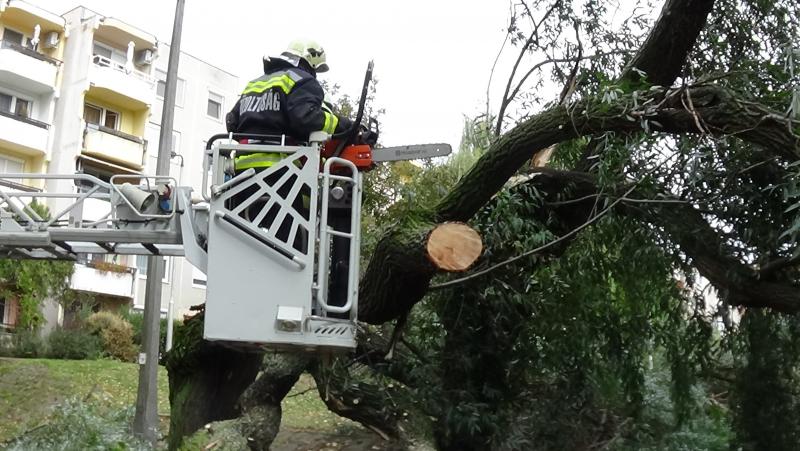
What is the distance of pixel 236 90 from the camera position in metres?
31.1

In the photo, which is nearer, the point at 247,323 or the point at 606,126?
the point at 247,323

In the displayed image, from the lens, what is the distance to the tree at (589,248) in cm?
550

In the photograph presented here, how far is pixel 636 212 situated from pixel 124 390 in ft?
39.4

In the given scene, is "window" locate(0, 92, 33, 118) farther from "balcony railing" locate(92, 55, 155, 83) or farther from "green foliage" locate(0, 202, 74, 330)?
"green foliage" locate(0, 202, 74, 330)

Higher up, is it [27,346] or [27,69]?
[27,69]

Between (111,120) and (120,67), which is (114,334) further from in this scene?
(120,67)

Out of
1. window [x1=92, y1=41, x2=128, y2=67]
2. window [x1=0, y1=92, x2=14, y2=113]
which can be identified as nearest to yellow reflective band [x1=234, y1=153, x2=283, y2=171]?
window [x1=0, y1=92, x2=14, y2=113]

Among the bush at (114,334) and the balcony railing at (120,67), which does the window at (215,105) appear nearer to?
the balcony railing at (120,67)

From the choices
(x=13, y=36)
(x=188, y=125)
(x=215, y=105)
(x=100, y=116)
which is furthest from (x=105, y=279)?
(x=215, y=105)

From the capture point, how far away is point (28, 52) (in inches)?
928

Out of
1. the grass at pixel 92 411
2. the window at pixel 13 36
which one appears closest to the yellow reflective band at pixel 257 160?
the grass at pixel 92 411

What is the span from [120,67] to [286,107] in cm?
2345

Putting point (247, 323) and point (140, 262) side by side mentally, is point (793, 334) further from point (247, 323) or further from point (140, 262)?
point (140, 262)

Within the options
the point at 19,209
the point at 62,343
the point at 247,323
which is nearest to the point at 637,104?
the point at 247,323
